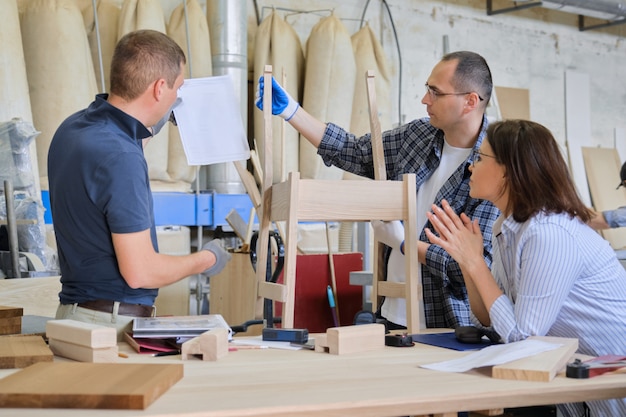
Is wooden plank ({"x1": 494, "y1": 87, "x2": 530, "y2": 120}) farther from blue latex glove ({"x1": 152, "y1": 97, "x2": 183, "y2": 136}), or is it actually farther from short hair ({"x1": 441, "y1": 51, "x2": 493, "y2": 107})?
blue latex glove ({"x1": 152, "y1": 97, "x2": 183, "y2": 136})

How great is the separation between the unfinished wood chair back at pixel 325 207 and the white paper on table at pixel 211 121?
0.44 feet

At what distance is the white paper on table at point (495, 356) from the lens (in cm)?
152

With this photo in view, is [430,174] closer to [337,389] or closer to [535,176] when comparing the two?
[535,176]

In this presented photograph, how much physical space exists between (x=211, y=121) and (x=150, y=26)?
2.65 m

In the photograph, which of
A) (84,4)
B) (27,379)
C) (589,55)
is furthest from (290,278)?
(589,55)

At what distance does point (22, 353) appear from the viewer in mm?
1506

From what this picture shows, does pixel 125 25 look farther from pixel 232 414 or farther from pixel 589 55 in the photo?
pixel 589 55

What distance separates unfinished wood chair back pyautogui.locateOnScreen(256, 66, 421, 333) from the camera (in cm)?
219

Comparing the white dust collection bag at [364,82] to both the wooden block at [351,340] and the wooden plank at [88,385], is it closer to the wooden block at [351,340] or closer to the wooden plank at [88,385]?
the wooden block at [351,340]

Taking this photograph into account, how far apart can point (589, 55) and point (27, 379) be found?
7694 millimetres

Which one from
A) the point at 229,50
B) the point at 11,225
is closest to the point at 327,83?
the point at 229,50

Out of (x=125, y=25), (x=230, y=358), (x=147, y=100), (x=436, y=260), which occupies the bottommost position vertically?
(x=230, y=358)

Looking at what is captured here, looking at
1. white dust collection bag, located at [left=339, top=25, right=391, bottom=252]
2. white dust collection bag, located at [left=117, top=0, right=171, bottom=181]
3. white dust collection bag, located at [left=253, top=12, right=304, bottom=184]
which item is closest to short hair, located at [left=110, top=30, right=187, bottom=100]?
white dust collection bag, located at [left=117, top=0, right=171, bottom=181]

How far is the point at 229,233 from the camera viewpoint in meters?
5.55
